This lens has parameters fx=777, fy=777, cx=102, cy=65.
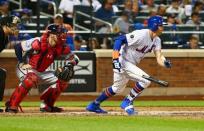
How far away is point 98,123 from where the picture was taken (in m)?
11.9

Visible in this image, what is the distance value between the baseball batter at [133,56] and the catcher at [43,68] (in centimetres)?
86

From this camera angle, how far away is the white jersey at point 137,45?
1409 cm

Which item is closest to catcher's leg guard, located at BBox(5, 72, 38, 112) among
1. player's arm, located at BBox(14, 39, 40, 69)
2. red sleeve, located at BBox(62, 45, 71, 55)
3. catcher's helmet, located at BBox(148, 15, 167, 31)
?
player's arm, located at BBox(14, 39, 40, 69)

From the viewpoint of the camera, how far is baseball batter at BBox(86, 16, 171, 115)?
1397 cm

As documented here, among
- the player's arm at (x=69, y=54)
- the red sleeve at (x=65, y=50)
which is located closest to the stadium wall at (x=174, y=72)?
the player's arm at (x=69, y=54)

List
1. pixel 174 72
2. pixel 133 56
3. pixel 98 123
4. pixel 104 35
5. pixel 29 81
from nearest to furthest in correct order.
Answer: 1. pixel 98 123
2. pixel 29 81
3. pixel 133 56
4. pixel 104 35
5. pixel 174 72

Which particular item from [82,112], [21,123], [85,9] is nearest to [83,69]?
[85,9]

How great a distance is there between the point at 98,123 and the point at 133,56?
2695 mm

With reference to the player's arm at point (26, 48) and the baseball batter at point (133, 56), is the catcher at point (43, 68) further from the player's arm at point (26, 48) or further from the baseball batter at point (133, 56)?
the baseball batter at point (133, 56)

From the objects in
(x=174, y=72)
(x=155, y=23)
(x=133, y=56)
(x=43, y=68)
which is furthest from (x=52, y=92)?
(x=174, y=72)

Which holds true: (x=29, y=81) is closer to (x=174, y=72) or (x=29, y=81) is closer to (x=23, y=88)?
(x=23, y=88)

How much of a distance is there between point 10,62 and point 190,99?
4835 mm

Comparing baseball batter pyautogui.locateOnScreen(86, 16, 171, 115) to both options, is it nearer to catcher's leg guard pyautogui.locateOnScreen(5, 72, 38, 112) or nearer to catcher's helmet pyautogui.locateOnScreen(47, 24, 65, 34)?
catcher's helmet pyautogui.locateOnScreen(47, 24, 65, 34)

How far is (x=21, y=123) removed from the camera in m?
11.8
